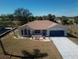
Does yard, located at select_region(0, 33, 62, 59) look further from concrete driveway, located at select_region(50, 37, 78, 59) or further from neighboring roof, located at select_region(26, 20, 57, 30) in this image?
neighboring roof, located at select_region(26, 20, 57, 30)

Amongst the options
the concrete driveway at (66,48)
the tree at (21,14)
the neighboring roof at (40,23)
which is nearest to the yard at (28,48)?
the concrete driveway at (66,48)

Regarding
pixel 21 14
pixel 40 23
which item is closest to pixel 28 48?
pixel 40 23

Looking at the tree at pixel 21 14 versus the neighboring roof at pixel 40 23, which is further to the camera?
the neighboring roof at pixel 40 23

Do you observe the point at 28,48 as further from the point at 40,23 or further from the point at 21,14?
the point at 21,14

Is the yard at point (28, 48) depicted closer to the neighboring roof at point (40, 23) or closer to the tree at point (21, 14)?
the neighboring roof at point (40, 23)

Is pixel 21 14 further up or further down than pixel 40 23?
further up
